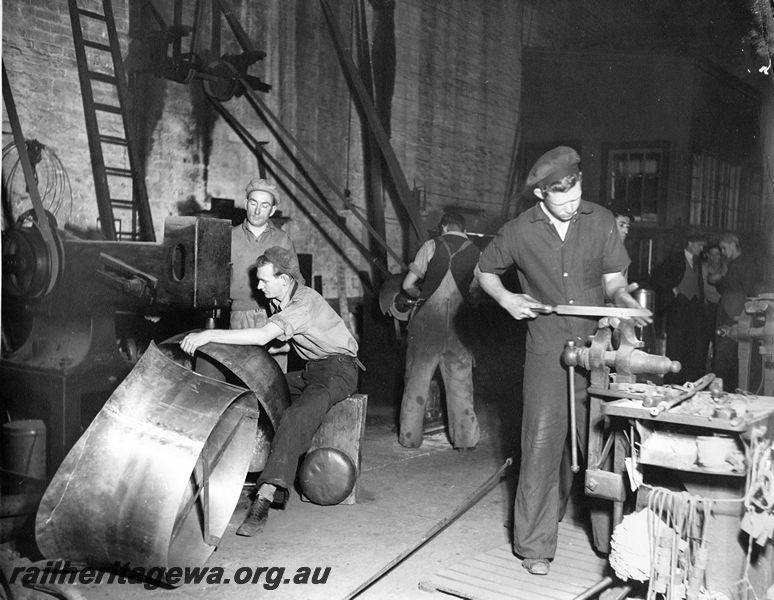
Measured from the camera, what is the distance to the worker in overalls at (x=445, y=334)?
6520 millimetres

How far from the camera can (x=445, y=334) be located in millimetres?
6508

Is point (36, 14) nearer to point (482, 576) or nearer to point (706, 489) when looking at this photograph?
point (482, 576)

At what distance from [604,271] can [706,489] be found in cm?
133

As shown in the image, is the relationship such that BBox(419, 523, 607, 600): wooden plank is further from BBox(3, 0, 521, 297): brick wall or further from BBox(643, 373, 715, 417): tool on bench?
BBox(3, 0, 521, 297): brick wall

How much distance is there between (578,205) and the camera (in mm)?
3996

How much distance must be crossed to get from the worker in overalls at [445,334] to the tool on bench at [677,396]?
2.98 m

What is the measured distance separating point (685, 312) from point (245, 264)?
544cm

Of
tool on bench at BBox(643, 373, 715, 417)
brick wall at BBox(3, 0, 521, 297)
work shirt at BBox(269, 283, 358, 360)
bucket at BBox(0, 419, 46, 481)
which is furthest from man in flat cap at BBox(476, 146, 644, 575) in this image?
brick wall at BBox(3, 0, 521, 297)

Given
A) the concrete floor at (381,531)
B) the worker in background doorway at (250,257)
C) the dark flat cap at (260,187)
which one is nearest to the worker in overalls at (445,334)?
the concrete floor at (381,531)

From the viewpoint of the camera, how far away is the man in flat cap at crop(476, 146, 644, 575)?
12.9 ft

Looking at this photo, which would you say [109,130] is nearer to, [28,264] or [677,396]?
[28,264]

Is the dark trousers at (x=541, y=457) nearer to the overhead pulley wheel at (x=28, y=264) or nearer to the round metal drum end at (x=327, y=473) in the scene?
the round metal drum end at (x=327, y=473)

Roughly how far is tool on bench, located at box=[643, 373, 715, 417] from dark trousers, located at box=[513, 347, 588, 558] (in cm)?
60

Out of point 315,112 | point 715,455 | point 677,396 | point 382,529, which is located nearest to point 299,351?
point 382,529
